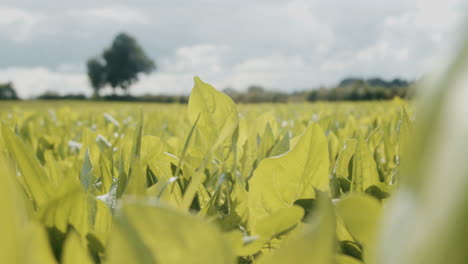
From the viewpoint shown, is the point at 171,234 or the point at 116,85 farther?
the point at 116,85

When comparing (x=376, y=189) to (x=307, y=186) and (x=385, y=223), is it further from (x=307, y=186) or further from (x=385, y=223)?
(x=385, y=223)

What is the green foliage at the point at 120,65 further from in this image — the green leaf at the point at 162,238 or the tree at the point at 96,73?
the green leaf at the point at 162,238

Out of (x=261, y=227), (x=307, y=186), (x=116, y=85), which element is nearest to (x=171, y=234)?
(x=261, y=227)

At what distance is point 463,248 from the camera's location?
17cm

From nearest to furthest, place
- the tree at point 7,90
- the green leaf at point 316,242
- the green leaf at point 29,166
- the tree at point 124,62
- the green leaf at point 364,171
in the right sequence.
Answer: the green leaf at point 316,242, the green leaf at point 29,166, the green leaf at point 364,171, the tree at point 7,90, the tree at point 124,62

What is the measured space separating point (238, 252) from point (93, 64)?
5125cm

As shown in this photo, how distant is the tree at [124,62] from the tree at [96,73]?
743mm

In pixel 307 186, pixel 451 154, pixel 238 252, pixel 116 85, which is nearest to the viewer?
pixel 451 154

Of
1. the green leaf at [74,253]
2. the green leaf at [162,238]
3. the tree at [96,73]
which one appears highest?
the tree at [96,73]

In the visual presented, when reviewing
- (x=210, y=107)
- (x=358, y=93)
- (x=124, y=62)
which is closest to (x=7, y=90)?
(x=124, y=62)

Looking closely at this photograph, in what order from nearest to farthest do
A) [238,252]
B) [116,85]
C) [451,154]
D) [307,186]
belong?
[451,154], [238,252], [307,186], [116,85]

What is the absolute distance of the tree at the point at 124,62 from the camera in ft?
153

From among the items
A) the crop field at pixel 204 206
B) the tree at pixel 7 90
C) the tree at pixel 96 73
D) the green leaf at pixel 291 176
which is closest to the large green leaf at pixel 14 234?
the crop field at pixel 204 206

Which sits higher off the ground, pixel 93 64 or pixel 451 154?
pixel 93 64
